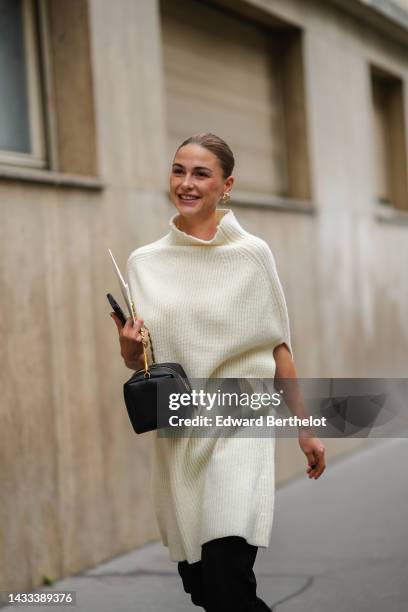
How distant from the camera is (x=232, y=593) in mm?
3121

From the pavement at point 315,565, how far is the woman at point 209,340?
1.55m

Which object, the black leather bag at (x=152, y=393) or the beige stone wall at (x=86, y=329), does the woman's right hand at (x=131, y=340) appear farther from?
the beige stone wall at (x=86, y=329)

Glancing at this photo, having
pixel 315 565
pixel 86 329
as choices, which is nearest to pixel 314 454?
pixel 315 565

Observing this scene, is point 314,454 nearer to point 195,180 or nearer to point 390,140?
point 195,180

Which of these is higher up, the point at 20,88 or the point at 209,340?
the point at 20,88

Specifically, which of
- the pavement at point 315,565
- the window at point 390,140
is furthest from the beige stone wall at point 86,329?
the window at point 390,140

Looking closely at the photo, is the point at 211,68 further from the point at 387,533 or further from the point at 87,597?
the point at 87,597

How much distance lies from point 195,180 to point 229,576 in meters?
1.27

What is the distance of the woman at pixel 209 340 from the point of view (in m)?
3.25

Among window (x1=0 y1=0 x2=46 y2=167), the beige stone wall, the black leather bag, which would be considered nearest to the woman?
the black leather bag

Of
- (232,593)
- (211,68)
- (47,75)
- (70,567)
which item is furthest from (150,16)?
(232,593)

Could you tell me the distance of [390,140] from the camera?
39.4 feet

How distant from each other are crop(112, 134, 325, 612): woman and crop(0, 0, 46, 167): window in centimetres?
239

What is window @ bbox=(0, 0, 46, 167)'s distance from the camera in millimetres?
5656
